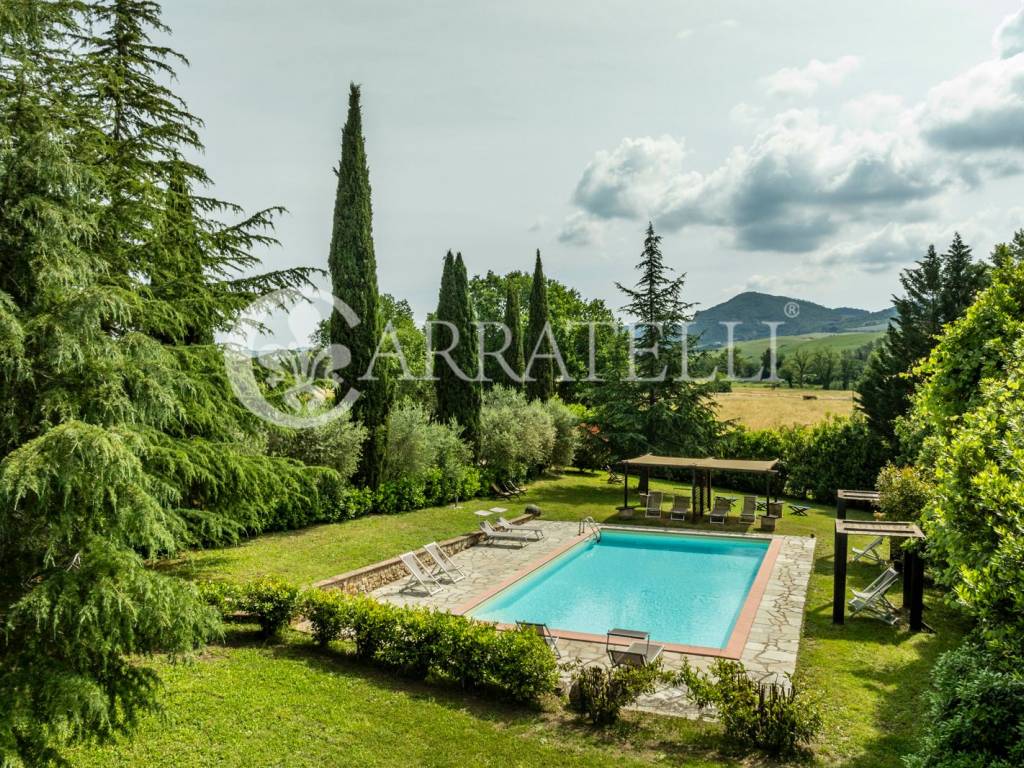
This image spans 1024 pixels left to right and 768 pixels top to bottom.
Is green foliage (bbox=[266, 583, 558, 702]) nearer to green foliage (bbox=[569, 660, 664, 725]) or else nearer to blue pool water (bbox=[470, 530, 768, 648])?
green foliage (bbox=[569, 660, 664, 725])

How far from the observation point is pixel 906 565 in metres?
11.0

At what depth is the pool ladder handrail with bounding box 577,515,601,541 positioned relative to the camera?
18203 mm

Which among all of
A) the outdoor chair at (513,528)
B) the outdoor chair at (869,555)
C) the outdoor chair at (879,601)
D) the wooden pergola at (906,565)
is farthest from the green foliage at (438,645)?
the outdoor chair at (869,555)

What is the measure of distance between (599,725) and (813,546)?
1185 centimetres

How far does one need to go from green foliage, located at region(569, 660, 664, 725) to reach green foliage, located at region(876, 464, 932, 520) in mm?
9183

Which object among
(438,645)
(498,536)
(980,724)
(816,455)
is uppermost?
(816,455)

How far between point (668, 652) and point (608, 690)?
2664mm

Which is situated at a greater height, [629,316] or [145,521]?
[629,316]

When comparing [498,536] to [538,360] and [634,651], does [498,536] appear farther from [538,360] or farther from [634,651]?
[538,360]

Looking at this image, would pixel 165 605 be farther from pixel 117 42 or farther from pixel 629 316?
pixel 629 316

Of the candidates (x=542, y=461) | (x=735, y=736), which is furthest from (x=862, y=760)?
(x=542, y=461)

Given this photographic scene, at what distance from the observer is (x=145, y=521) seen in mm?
4719

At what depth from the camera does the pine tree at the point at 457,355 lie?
24.0 metres

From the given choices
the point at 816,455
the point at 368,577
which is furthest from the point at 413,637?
the point at 816,455
